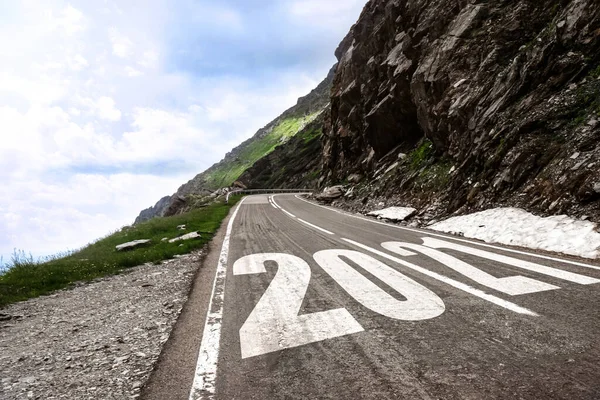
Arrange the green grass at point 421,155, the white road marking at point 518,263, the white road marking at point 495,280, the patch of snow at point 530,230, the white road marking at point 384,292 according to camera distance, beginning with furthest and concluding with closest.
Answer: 1. the green grass at point 421,155
2. the patch of snow at point 530,230
3. the white road marking at point 518,263
4. the white road marking at point 495,280
5. the white road marking at point 384,292

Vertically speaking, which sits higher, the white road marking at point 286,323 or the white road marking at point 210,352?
the white road marking at point 210,352

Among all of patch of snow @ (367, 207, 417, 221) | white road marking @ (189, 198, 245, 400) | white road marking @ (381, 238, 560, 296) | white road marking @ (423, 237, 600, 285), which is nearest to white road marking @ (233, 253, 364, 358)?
white road marking @ (189, 198, 245, 400)

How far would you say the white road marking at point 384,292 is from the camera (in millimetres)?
3916

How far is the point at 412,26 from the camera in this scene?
76.7 feet

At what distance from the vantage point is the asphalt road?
254 centimetres

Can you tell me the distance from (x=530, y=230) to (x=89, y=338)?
9.53 meters

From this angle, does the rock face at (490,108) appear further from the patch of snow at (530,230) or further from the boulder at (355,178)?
the boulder at (355,178)

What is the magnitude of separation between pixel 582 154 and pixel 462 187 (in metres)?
4.69

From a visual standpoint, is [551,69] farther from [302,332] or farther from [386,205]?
[302,332]

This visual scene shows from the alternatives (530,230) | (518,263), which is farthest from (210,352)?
(530,230)

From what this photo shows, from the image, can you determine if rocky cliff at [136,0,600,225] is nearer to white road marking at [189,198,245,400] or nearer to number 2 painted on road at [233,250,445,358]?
number 2 painted on road at [233,250,445,358]

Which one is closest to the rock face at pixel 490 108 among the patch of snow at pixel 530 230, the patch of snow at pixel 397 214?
the patch of snow at pixel 530 230

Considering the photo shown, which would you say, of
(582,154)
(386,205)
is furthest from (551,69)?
(386,205)

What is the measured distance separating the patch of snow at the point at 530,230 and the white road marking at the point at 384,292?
3984 mm
